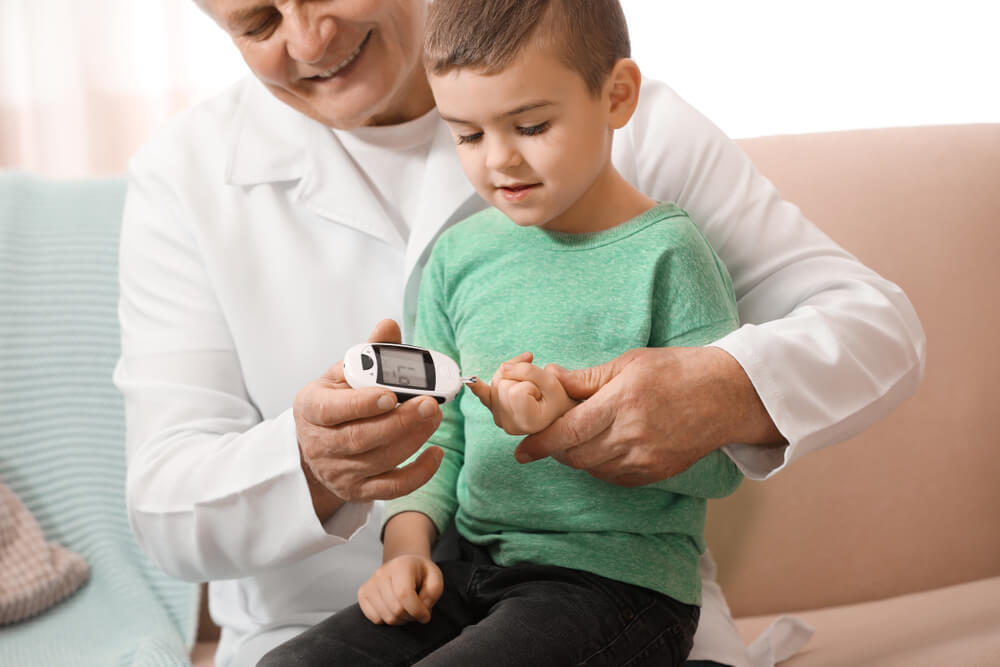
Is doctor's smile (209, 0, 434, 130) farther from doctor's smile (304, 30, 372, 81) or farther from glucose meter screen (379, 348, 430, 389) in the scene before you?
glucose meter screen (379, 348, 430, 389)

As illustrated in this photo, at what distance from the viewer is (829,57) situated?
2533 millimetres

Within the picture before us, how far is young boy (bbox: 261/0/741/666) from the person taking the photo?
2.93 feet

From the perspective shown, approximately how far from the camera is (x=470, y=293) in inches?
42.0

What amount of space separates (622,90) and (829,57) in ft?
5.86

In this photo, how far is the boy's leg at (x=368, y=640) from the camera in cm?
91

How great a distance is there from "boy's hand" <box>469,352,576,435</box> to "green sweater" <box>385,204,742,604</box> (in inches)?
3.8

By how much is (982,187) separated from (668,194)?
0.60 meters

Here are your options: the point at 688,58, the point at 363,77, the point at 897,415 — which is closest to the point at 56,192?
the point at 363,77

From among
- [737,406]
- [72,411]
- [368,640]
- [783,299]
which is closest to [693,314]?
[737,406]

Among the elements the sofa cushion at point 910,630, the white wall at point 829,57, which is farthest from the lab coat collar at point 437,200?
→ the white wall at point 829,57

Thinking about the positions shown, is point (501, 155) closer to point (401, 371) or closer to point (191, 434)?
point (401, 371)

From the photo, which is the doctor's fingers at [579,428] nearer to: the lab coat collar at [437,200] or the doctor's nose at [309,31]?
the lab coat collar at [437,200]

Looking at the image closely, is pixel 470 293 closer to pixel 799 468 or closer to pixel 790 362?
pixel 790 362

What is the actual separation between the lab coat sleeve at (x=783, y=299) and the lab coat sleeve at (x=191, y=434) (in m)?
0.45
